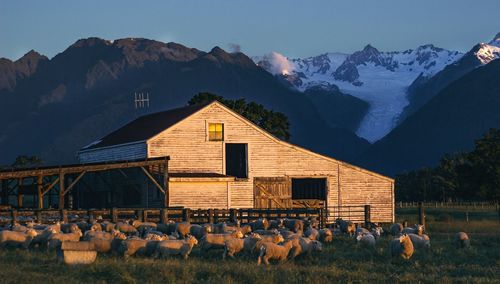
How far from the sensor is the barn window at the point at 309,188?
5984cm

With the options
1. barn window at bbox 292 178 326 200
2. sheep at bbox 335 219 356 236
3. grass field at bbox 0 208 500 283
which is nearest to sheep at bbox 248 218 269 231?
sheep at bbox 335 219 356 236

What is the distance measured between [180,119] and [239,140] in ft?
11.8

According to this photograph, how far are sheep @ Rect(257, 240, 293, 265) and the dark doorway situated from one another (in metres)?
28.3

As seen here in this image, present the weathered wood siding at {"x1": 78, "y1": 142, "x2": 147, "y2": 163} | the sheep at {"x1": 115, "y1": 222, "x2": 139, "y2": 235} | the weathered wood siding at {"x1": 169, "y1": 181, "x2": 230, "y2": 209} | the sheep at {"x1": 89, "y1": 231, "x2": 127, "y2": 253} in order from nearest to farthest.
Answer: the sheep at {"x1": 89, "y1": 231, "x2": 127, "y2": 253} → the sheep at {"x1": 115, "y1": 222, "x2": 139, "y2": 235} → the weathered wood siding at {"x1": 169, "y1": 181, "x2": 230, "y2": 209} → the weathered wood siding at {"x1": 78, "y1": 142, "x2": 147, "y2": 163}

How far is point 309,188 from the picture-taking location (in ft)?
A: 202

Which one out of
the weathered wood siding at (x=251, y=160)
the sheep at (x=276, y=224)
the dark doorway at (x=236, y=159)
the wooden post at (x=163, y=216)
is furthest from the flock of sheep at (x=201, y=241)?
the dark doorway at (x=236, y=159)

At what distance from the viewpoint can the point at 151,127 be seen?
60.6 m

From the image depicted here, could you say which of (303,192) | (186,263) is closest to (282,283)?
(186,263)

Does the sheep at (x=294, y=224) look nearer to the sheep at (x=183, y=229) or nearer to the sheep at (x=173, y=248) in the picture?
the sheep at (x=183, y=229)

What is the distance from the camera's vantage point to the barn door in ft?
189

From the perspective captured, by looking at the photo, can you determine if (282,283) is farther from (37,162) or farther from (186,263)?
(37,162)

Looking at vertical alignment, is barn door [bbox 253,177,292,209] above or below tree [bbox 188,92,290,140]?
below

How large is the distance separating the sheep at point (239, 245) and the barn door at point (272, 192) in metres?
26.7

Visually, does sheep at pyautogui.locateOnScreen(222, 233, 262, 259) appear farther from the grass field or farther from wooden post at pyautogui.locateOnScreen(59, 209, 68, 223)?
wooden post at pyautogui.locateOnScreen(59, 209, 68, 223)
